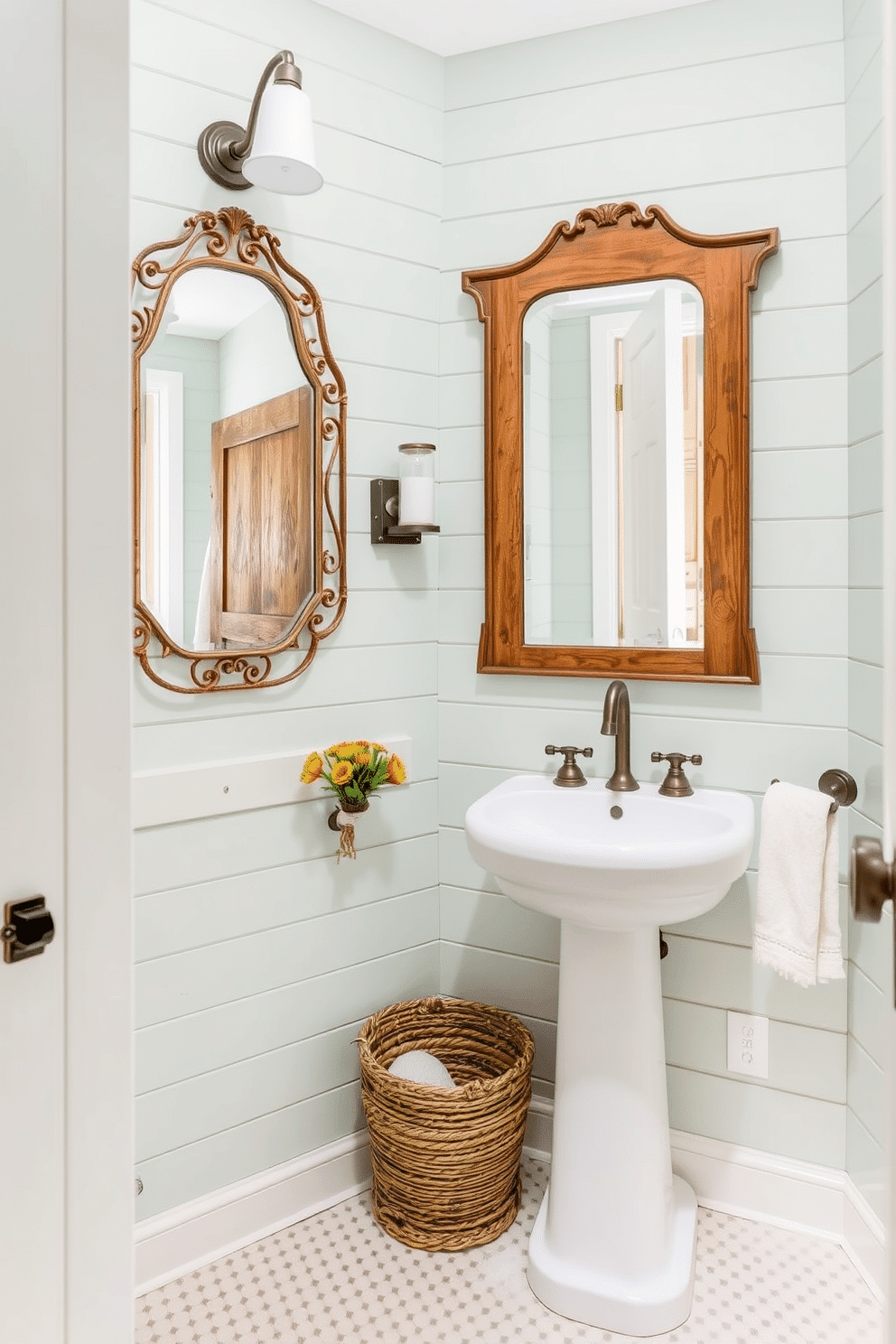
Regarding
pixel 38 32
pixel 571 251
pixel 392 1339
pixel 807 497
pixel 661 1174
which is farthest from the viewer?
pixel 571 251

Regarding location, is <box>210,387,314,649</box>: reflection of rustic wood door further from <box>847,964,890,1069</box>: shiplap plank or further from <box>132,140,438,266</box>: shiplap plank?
<box>847,964,890,1069</box>: shiplap plank

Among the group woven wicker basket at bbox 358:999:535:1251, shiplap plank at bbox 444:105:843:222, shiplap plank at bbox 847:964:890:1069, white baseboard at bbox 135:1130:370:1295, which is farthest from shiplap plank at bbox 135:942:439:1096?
shiplap plank at bbox 444:105:843:222

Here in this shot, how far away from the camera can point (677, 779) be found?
193 cm

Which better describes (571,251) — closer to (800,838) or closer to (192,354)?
(192,354)

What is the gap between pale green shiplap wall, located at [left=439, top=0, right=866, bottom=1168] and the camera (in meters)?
→ 1.86

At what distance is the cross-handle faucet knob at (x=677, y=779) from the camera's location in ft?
6.29

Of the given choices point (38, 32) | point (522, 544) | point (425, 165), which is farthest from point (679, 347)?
point (38, 32)

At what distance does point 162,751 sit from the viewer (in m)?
1.77

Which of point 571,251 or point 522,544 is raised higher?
point 571,251

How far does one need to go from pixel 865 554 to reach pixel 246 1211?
1767 mm

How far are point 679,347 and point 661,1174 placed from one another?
1.62m

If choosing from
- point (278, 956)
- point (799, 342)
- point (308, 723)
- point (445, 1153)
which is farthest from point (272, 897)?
point (799, 342)

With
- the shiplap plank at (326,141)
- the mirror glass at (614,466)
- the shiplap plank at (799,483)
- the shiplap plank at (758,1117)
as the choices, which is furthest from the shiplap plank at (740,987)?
the shiplap plank at (326,141)

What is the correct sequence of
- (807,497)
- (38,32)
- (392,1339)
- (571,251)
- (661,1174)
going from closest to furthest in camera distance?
(38,32) < (392,1339) < (661,1174) < (807,497) < (571,251)
